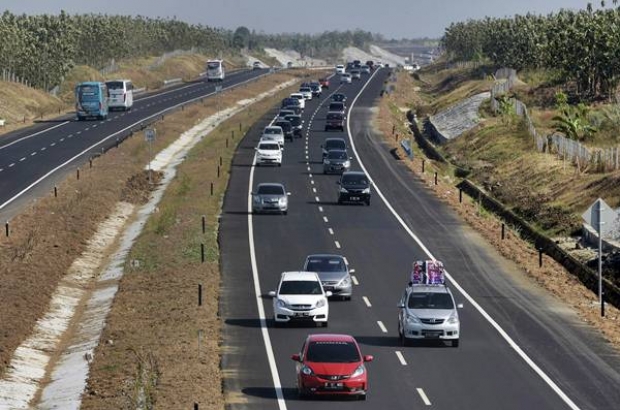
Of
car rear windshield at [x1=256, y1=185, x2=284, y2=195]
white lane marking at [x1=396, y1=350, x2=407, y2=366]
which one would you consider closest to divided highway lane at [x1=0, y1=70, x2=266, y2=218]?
car rear windshield at [x1=256, y1=185, x2=284, y2=195]

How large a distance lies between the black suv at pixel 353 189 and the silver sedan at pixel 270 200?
185 inches

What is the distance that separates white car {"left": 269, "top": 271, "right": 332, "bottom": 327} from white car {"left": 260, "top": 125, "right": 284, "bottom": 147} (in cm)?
5829

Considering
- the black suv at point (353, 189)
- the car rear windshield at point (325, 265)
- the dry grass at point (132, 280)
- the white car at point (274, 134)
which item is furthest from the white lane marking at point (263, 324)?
the white car at point (274, 134)

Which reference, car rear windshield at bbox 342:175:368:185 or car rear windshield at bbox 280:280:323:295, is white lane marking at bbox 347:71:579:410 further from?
car rear windshield at bbox 280:280:323:295

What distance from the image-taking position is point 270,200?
2830 inches

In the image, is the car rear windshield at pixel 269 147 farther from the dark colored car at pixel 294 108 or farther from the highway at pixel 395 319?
the dark colored car at pixel 294 108

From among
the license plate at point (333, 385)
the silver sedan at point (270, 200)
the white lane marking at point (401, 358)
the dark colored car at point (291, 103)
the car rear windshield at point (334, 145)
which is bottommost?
the dark colored car at point (291, 103)

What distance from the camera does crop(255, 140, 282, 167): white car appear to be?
95.9 m

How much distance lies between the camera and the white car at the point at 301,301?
4331 centimetres

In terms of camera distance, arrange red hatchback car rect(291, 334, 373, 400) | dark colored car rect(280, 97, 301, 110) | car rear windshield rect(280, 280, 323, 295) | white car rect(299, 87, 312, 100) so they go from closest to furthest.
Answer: red hatchback car rect(291, 334, 373, 400), car rear windshield rect(280, 280, 323, 295), dark colored car rect(280, 97, 301, 110), white car rect(299, 87, 312, 100)

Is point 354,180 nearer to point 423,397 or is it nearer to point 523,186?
point 523,186

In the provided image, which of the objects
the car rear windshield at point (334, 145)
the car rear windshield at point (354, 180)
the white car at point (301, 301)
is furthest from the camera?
the car rear windshield at point (334, 145)

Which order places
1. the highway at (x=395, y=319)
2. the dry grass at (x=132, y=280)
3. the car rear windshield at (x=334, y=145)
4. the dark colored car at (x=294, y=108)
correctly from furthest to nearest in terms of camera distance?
the dark colored car at (x=294, y=108) → the car rear windshield at (x=334, y=145) → the dry grass at (x=132, y=280) → the highway at (x=395, y=319)

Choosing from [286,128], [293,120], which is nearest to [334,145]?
[286,128]
